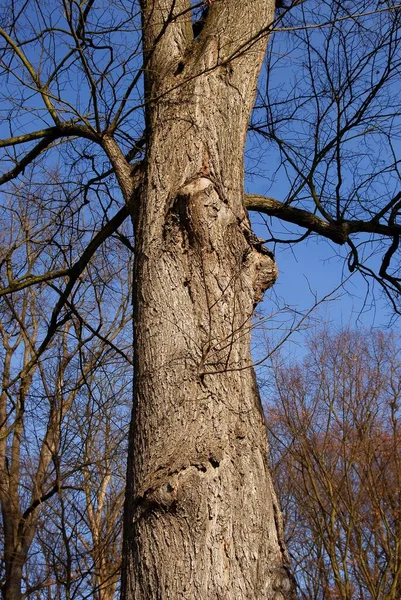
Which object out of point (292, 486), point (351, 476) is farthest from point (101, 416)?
point (351, 476)

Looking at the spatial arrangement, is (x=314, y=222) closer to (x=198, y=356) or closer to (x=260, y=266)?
(x=260, y=266)

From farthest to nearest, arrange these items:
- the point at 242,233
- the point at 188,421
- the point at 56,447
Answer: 1. the point at 56,447
2. the point at 242,233
3. the point at 188,421

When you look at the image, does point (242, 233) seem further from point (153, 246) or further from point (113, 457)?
point (113, 457)

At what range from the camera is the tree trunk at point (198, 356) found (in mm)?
1745

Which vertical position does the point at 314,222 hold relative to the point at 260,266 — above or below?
above

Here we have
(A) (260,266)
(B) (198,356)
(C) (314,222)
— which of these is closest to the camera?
(B) (198,356)

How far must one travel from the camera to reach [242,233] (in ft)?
7.82

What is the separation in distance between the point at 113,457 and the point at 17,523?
165cm

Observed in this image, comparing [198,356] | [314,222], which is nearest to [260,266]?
[198,356]

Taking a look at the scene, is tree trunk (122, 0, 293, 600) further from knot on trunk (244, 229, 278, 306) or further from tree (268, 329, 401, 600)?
tree (268, 329, 401, 600)

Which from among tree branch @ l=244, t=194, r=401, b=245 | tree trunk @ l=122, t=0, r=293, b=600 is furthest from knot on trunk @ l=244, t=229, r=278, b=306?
tree branch @ l=244, t=194, r=401, b=245

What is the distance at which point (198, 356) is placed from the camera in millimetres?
2041

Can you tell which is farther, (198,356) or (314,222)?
(314,222)

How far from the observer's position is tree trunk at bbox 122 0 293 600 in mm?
1745
